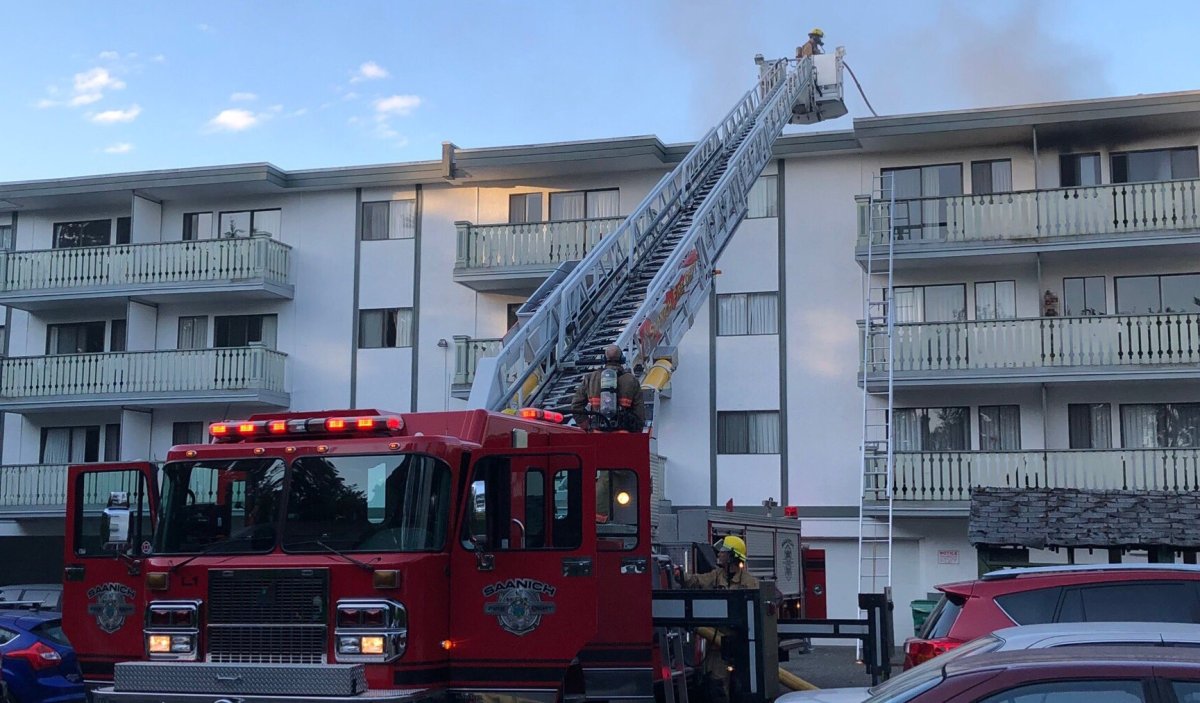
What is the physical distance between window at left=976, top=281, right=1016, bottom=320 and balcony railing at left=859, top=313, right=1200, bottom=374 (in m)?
1.34

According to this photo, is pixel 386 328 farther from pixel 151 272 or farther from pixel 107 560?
pixel 107 560

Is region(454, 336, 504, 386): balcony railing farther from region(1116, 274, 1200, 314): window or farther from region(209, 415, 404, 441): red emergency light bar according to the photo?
region(209, 415, 404, 441): red emergency light bar

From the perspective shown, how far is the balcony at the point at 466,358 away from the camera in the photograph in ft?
85.1

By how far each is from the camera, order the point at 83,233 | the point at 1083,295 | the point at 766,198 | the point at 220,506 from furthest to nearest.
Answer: the point at 83,233, the point at 766,198, the point at 1083,295, the point at 220,506

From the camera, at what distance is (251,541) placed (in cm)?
884

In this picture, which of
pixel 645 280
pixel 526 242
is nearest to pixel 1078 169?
pixel 526 242

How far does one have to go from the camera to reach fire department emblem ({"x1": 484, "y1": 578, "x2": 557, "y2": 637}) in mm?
8539

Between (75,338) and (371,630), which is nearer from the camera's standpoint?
(371,630)

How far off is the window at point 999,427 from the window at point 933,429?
261 mm

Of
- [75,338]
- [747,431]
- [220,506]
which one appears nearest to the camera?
[220,506]

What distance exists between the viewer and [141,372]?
28.5 meters

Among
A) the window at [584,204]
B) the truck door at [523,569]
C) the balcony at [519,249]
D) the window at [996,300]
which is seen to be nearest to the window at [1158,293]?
the window at [996,300]

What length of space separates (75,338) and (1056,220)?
21708 mm

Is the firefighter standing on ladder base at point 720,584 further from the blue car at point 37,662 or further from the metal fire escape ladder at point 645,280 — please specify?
the blue car at point 37,662
